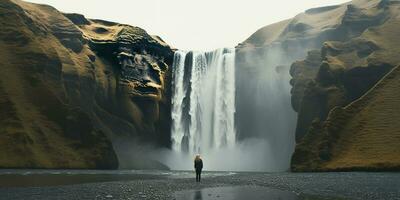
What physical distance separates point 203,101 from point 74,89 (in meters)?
31.1

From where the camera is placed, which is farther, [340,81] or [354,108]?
[340,81]

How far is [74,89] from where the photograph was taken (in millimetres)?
104312

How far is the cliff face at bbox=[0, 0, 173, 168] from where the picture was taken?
77938 millimetres

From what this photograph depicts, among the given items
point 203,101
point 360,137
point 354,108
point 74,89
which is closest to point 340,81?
point 354,108

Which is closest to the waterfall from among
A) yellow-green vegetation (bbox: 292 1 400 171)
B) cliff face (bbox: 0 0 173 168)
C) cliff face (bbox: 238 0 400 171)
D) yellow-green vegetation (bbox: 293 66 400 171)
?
cliff face (bbox: 0 0 173 168)

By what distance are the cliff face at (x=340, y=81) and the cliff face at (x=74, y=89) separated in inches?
1093

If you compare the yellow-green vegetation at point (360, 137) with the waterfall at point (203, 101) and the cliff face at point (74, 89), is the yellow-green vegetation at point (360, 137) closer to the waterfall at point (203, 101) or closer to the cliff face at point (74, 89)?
the waterfall at point (203, 101)

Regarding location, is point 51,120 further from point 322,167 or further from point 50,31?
point 322,167

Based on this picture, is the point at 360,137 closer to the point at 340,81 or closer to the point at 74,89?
the point at 340,81

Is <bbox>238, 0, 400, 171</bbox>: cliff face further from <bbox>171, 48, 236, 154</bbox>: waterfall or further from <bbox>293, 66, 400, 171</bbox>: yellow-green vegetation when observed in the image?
<bbox>171, 48, 236, 154</bbox>: waterfall

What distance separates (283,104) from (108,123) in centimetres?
4266

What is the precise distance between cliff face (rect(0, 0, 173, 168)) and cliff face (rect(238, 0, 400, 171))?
91.1ft

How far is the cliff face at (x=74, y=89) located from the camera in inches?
3068

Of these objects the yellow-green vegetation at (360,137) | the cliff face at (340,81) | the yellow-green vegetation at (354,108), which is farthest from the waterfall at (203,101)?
the yellow-green vegetation at (360,137)
